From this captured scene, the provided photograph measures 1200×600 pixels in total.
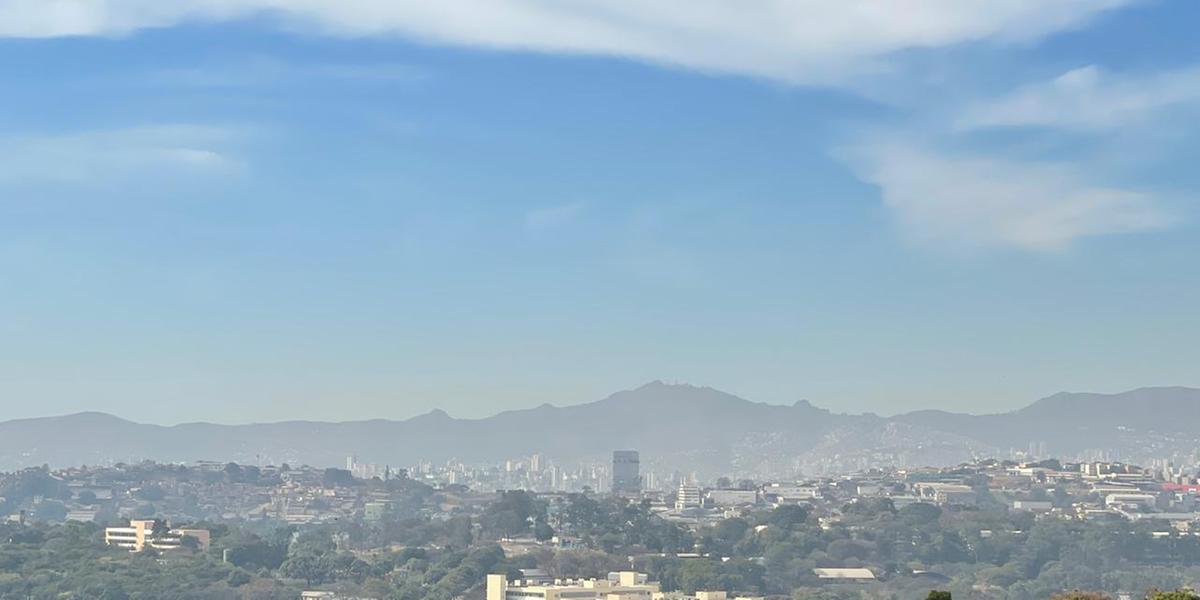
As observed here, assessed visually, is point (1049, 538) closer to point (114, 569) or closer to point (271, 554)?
point (271, 554)

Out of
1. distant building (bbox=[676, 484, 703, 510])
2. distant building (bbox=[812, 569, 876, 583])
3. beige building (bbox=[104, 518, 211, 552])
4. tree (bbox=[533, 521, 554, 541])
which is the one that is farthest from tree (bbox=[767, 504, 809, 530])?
distant building (bbox=[676, 484, 703, 510])

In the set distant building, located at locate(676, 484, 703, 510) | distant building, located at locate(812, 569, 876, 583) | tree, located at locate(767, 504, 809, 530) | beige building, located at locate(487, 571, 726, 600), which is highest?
distant building, located at locate(676, 484, 703, 510)

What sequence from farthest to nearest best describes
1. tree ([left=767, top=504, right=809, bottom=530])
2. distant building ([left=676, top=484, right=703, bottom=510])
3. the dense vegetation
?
1. distant building ([left=676, top=484, right=703, bottom=510])
2. tree ([left=767, top=504, right=809, bottom=530])
3. the dense vegetation

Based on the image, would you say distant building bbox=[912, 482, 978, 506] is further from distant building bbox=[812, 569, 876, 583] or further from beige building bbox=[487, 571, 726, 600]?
beige building bbox=[487, 571, 726, 600]

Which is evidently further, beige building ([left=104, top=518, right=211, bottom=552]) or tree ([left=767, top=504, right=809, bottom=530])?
tree ([left=767, top=504, right=809, bottom=530])

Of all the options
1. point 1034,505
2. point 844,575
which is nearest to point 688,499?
point 1034,505

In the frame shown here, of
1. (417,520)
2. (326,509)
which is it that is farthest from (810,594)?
(326,509)

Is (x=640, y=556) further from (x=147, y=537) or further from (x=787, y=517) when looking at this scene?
(x=147, y=537)
